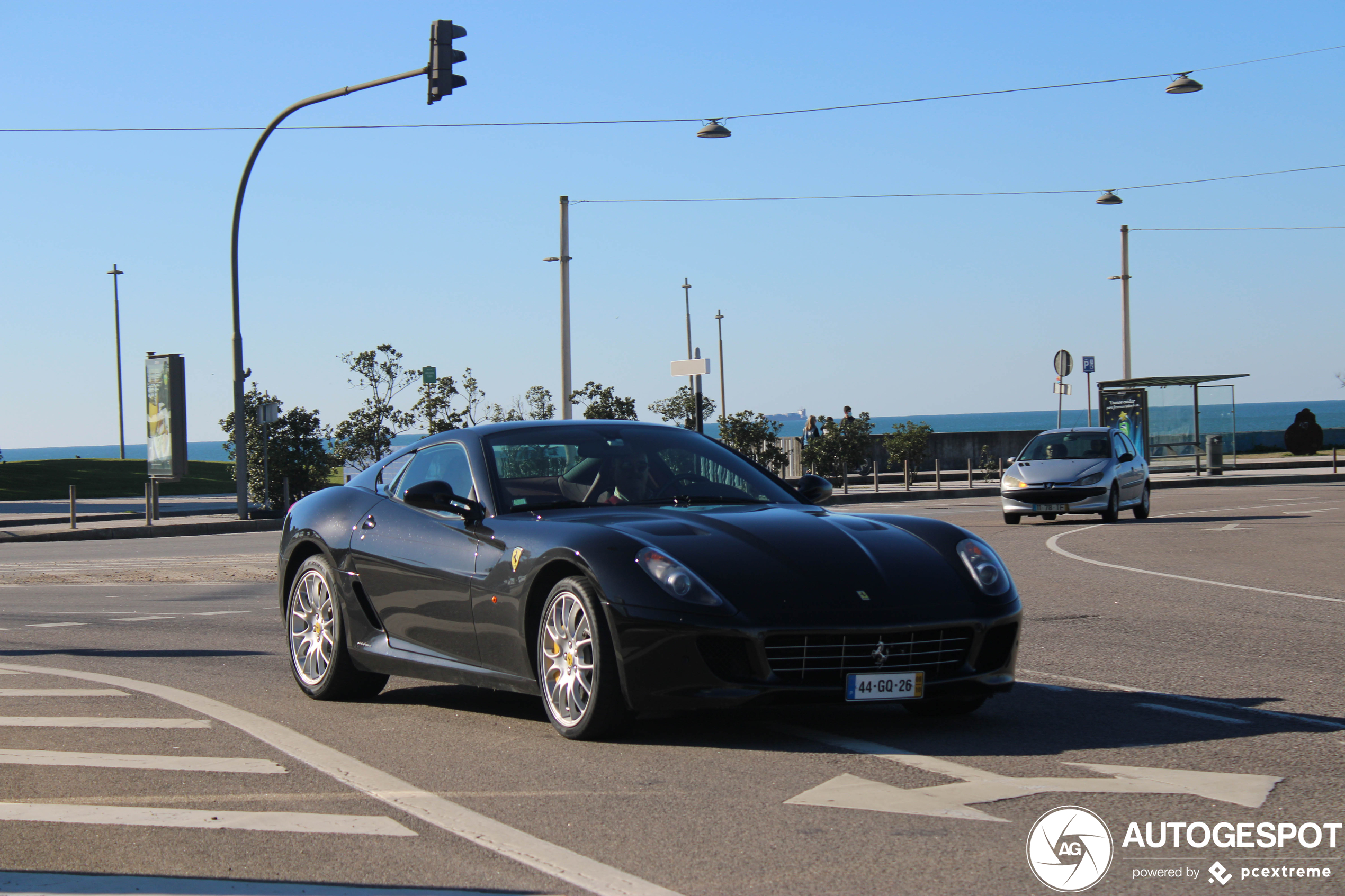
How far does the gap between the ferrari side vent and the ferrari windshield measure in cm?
138

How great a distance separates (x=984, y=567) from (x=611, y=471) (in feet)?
5.86

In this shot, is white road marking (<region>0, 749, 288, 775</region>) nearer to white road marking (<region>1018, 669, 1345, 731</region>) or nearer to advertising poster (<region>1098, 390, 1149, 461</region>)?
white road marking (<region>1018, 669, 1345, 731</region>)

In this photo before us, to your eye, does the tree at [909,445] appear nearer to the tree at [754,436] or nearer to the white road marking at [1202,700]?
the tree at [754,436]

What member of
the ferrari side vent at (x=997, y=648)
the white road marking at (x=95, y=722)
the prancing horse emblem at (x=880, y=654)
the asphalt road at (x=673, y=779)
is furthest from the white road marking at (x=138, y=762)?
the ferrari side vent at (x=997, y=648)

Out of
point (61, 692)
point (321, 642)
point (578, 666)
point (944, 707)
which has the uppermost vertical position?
point (578, 666)

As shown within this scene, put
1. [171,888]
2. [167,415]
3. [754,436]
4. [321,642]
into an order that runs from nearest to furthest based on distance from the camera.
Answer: [171,888]
[321,642]
[167,415]
[754,436]

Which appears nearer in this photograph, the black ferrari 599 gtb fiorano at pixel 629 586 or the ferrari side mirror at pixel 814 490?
the black ferrari 599 gtb fiorano at pixel 629 586

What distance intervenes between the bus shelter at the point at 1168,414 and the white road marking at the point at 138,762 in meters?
33.9

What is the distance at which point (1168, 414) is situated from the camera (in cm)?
3934

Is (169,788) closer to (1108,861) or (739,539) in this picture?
(739,539)

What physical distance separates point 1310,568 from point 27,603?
39.7 feet

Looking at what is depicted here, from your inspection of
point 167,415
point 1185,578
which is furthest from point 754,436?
point 1185,578

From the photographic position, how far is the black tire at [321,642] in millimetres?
7211

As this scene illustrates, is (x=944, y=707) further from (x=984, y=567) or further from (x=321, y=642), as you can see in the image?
(x=321, y=642)
